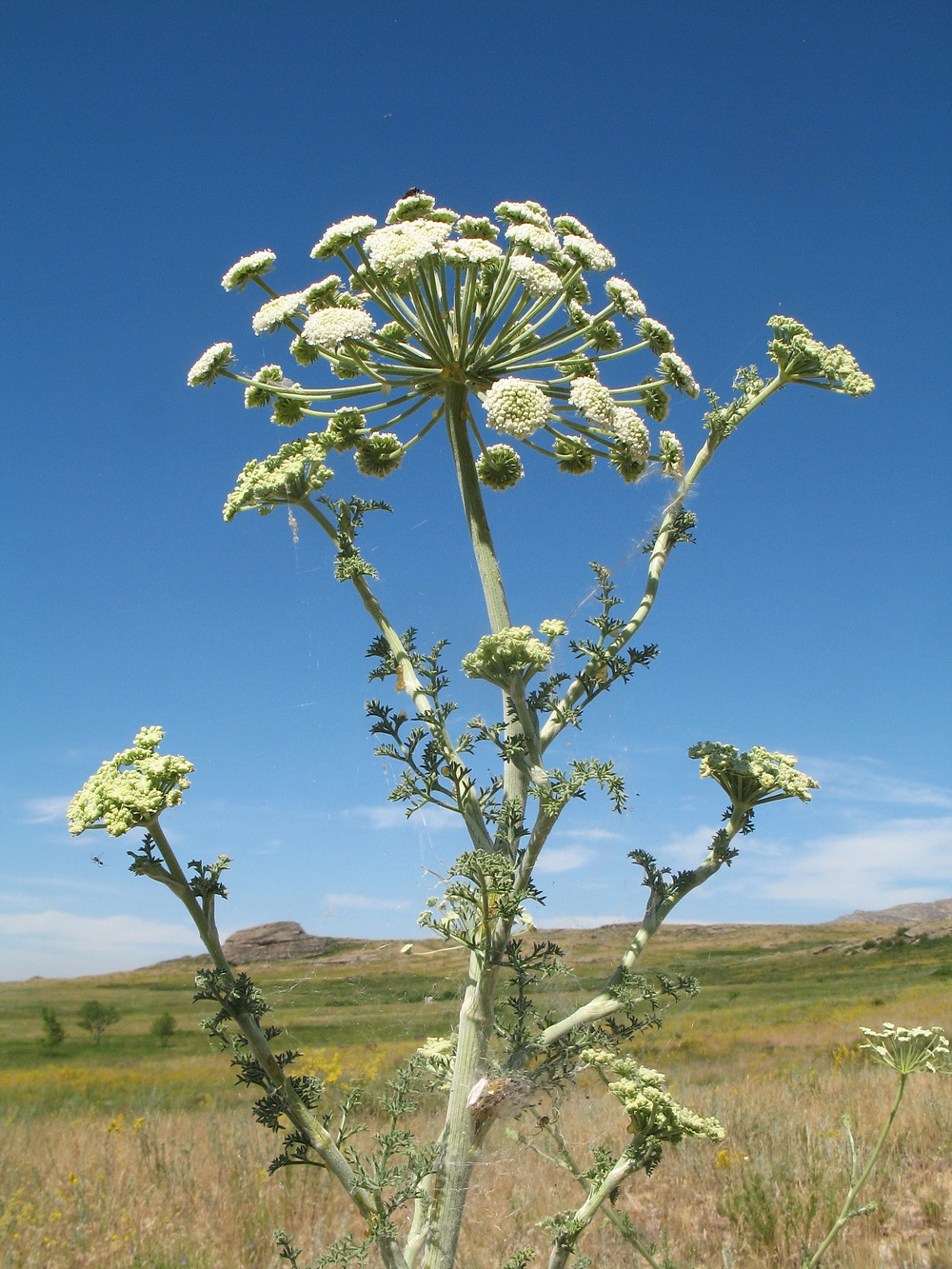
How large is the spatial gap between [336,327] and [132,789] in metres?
1.91

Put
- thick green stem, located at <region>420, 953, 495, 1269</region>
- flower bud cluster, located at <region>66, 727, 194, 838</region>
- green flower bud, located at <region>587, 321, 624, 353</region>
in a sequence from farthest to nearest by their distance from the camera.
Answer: green flower bud, located at <region>587, 321, 624, 353</region> → thick green stem, located at <region>420, 953, 495, 1269</region> → flower bud cluster, located at <region>66, 727, 194, 838</region>

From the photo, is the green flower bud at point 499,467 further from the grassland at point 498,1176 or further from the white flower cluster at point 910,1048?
the white flower cluster at point 910,1048

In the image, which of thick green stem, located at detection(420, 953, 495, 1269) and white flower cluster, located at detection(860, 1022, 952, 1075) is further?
white flower cluster, located at detection(860, 1022, 952, 1075)

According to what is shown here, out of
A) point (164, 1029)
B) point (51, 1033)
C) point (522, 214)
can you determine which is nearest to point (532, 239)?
point (522, 214)

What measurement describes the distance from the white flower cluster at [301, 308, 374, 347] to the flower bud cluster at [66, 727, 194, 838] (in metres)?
1.64

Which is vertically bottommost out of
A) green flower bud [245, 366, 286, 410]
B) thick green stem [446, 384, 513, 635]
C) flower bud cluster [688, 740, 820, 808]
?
flower bud cluster [688, 740, 820, 808]

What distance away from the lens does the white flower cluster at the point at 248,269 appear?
12.4 feet

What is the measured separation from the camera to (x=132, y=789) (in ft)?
8.72

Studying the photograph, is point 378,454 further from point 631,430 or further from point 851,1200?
point 851,1200

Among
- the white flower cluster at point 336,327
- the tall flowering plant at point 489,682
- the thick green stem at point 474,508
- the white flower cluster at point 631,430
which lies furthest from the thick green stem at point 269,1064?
the white flower cluster at point 631,430

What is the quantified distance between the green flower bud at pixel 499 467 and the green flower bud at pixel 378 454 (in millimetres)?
408

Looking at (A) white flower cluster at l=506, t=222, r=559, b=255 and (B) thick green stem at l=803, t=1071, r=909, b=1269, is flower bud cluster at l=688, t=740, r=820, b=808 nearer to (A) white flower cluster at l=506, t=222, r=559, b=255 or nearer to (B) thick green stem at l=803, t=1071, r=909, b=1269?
(B) thick green stem at l=803, t=1071, r=909, b=1269

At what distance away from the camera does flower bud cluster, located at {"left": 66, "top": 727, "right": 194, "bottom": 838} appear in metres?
2.62

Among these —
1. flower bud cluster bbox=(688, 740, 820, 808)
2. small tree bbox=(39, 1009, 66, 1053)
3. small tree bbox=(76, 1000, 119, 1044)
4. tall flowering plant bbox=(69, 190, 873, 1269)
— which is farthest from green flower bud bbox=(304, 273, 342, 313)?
small tree bbox=(76, 1000, 119, 1044)
